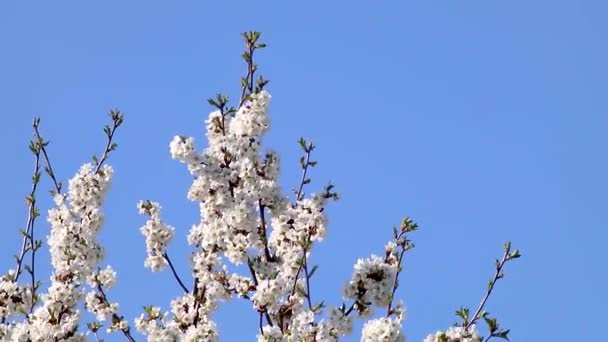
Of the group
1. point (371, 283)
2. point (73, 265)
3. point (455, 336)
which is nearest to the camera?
point (455, 336)

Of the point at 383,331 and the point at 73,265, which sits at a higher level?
the point at 73,265

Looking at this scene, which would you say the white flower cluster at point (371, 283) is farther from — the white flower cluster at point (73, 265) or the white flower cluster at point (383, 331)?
the white flower cluster at point (73, 265)

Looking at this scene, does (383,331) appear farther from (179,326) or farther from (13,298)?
(13,298)

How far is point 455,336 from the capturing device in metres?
9.62

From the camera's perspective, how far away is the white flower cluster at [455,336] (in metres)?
9.61

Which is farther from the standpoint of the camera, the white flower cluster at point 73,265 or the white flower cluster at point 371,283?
the white flower cluster at point 73,265

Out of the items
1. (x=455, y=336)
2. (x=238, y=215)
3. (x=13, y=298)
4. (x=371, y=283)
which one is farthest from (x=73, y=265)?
(x=455, y=336)

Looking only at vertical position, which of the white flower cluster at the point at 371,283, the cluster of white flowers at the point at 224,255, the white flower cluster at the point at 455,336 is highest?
the cluster of white flowers at the point at 224,255

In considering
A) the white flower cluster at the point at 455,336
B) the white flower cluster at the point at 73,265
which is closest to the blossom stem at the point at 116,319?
the white flower cluster at the point at 73,265

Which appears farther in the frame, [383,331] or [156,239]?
[156,239]

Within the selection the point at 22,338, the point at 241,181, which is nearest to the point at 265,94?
the point at 241,181

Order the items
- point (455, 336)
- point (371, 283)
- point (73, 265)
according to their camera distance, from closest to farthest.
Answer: point (455, 336)
point (371, 283)
point (73, 265)

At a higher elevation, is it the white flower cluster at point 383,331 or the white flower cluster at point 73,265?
the white flower cluster at point 73,265

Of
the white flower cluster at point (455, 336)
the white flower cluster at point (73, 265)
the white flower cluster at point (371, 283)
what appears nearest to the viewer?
the white flower cluster at point (455, 336)
